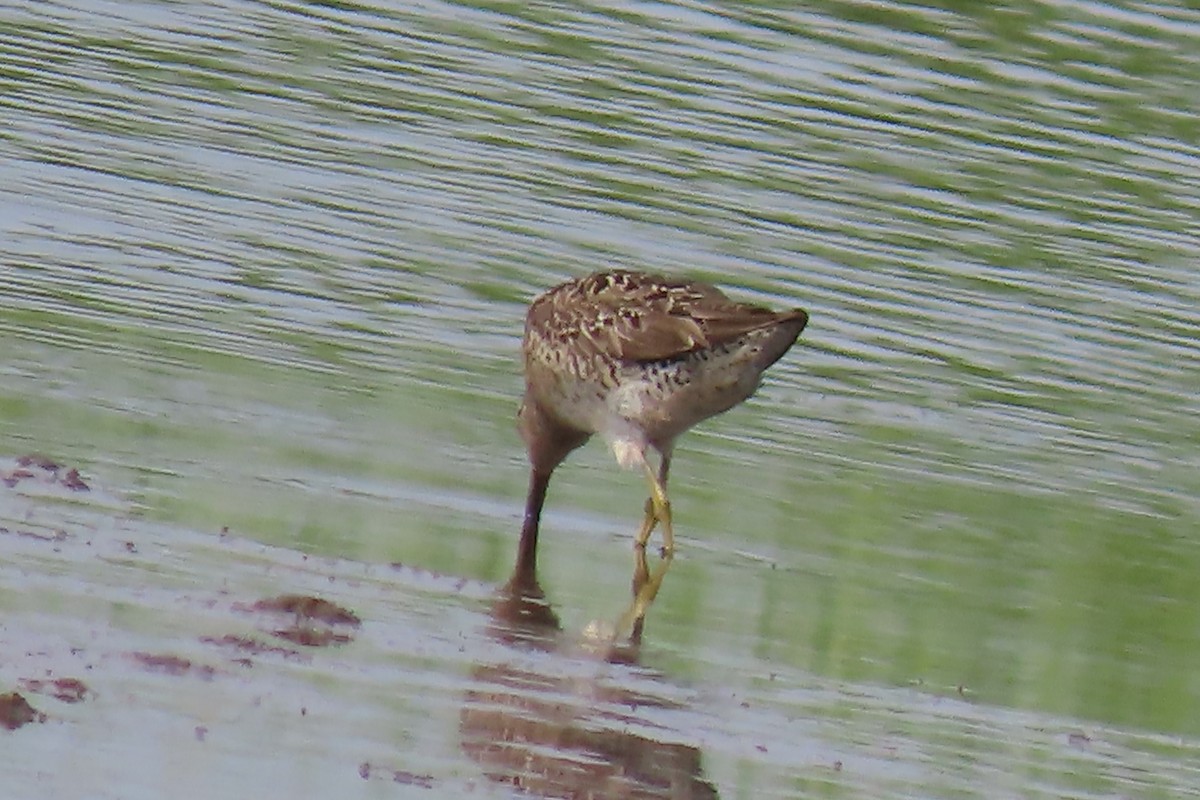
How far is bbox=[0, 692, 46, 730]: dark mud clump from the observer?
702 cm

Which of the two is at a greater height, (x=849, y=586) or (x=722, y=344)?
(x=722, y=344)

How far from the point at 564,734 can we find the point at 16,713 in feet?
4.85

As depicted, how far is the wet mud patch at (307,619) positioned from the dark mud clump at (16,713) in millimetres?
1250

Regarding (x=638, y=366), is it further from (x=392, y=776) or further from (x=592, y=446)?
(x=392, y=776)

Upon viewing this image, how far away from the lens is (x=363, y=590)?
905 cm

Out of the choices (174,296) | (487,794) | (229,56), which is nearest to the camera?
(487,794)

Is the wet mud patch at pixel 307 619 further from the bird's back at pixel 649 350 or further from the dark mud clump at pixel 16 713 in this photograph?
the bird's back at pixel 649 350

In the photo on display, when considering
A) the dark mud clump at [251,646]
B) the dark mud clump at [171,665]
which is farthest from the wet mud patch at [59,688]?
the dark mud clump at [251,646]

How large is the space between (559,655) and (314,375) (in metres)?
3.49

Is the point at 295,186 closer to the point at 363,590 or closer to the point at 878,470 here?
the point at 878,470

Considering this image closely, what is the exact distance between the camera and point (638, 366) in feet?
35.2

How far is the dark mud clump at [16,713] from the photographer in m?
7.02

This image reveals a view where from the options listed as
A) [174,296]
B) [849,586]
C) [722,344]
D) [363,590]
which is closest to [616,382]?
[722,344]

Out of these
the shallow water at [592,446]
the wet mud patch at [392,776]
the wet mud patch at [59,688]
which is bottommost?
the shallow water at [592,446]
